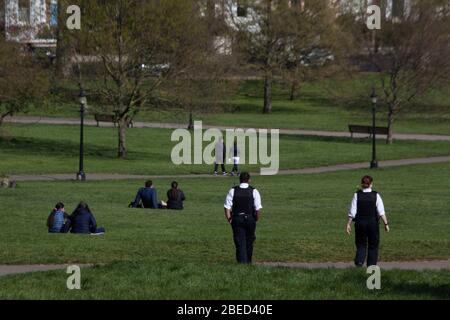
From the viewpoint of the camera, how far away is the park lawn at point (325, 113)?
205 feet

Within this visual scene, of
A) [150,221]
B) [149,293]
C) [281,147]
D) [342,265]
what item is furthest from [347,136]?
[149,293]

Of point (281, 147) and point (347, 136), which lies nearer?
point (281, 147)

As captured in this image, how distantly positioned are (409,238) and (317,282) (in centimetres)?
662

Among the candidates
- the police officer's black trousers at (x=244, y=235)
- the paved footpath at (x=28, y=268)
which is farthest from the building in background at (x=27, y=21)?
the police officer's black trousers at (x=244, y=235)

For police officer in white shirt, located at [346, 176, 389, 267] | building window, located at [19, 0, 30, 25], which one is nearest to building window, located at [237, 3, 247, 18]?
building window, located at [19, 0, 30, 25]

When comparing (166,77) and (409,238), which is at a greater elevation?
(166,77)

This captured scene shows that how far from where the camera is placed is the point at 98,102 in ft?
163

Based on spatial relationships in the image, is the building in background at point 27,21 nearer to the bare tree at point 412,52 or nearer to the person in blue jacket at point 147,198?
the bare tree at point 412,52

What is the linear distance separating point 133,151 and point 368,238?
34625mm

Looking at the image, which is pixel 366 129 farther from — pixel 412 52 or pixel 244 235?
pixel 244 235

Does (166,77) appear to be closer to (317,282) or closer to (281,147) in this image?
(281,147)

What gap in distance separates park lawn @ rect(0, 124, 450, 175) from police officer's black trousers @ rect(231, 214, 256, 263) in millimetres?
25570

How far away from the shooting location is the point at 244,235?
52.4 feet

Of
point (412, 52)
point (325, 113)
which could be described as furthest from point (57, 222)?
point (325, 113)
